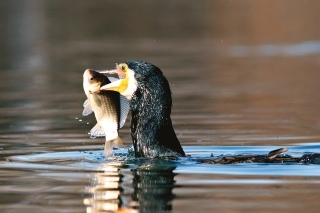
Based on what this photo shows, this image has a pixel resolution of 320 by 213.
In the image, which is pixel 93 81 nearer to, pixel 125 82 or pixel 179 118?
pixel 125 82

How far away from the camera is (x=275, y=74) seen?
18828 mm

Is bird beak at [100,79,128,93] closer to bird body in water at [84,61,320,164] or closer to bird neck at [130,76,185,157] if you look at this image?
bird body in water at [84,61,320,164]

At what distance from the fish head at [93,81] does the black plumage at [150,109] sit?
0.29 meters

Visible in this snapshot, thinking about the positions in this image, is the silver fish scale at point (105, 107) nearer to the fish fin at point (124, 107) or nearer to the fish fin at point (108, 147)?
the fish fin at point (124, 107)

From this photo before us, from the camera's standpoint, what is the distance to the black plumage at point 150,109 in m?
8.99

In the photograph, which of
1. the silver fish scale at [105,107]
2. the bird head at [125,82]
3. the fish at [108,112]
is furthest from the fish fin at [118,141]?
the bird head at [125,82]

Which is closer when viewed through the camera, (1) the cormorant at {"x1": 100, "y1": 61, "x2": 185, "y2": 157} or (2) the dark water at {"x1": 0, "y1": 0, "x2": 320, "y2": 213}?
(2) the dark water at {"x1": 0, "y1": 0, "x2": 320, "y2": 213}

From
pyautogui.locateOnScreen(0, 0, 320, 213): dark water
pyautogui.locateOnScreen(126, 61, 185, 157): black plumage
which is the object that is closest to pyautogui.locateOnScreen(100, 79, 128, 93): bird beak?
pyautogui.locateOnScreen(126, 61, 185, 157): black plumage

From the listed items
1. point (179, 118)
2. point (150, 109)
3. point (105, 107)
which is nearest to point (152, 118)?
point (150, 109)

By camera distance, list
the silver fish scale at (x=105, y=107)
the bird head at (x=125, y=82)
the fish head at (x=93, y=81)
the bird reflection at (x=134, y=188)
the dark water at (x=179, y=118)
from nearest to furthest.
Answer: the bird reflection at (x=134, y=188)
the dark water at (x=179, y=118)
the fish head at (x=93, y=81)
the bird head at (x=125, y=82)
the silver fish scale at (x=105, y=107)

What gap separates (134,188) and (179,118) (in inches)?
197

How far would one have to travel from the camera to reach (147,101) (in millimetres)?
9016

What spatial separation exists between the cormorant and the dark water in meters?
0.16

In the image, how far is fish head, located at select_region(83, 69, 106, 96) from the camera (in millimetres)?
8875
